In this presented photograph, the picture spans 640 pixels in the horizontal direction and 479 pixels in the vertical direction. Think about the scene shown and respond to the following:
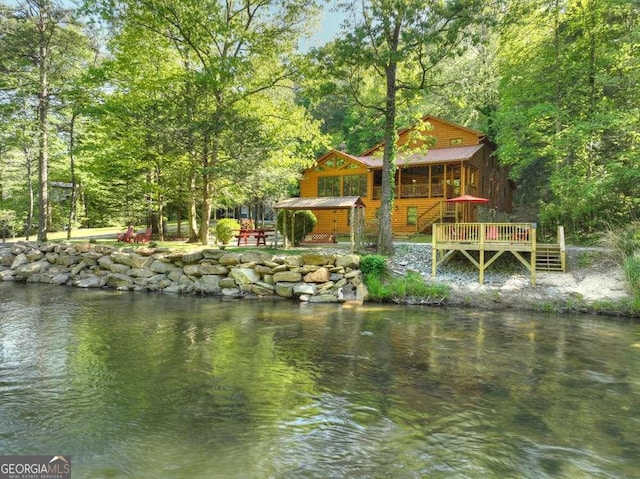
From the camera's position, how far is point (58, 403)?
486 centimetres

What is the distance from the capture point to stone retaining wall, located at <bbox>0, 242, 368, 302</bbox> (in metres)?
13.3

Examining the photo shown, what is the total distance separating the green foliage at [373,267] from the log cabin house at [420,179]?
9497 mm

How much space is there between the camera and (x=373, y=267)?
43.5 feet

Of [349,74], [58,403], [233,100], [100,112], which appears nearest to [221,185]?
[233,100]

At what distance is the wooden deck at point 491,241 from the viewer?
12398 mm

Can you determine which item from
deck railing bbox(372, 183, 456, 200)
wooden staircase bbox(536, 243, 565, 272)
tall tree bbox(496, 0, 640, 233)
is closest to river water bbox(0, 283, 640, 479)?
wooden staircase bbox(536, 243, 565, 272)

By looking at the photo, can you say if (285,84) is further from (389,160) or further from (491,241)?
(491,241)

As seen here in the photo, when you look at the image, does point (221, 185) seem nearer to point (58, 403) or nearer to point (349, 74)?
point (349, 74)

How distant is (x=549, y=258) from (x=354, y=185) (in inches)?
548

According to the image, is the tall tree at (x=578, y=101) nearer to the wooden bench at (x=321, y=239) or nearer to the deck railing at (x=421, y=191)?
the deck railing at (x=421, y=191)

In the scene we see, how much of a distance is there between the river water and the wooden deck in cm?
A: 336

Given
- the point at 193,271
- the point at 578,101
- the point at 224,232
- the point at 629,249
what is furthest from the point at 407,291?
the point at 578,101

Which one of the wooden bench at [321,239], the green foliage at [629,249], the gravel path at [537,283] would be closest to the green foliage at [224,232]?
the wooden bench at [321,239]

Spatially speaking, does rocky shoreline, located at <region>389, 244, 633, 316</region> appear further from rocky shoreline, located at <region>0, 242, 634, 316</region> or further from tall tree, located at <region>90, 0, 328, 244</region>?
tall tree, located at <region>90, 0, 328, 244</region>
